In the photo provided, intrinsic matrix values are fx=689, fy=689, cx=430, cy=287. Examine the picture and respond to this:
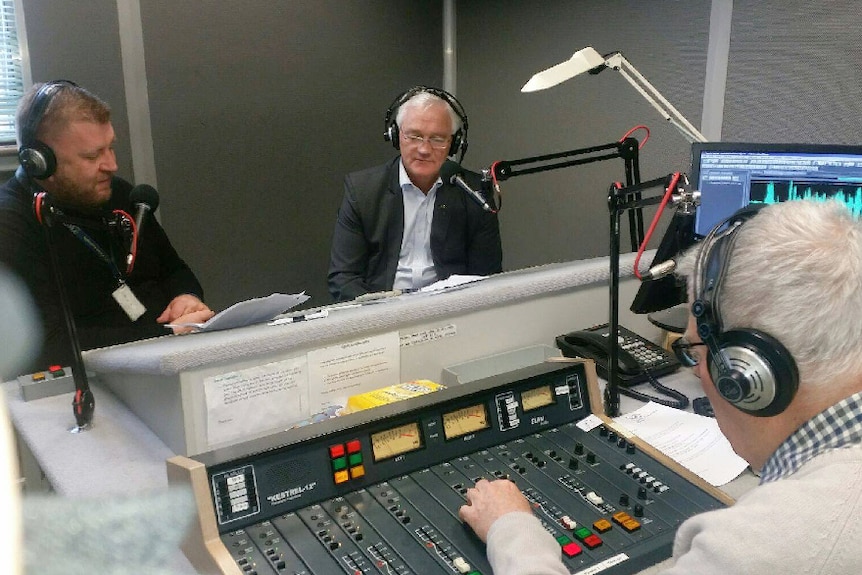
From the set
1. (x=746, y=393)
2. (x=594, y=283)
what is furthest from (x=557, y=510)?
(x=594, y=283)

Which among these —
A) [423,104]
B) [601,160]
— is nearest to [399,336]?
[601,160]

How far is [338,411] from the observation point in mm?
1122

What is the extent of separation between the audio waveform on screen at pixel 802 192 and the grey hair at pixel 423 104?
1028 millimetres

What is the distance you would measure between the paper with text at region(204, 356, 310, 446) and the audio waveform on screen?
108 cm

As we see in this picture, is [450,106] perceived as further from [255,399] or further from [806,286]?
[806,286]

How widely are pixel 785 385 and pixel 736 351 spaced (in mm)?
56

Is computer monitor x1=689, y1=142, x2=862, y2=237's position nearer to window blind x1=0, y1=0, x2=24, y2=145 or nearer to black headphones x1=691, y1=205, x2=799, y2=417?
black headphones x1=691, y1=205, x2=799, y2=417

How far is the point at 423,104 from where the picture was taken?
2283 mm

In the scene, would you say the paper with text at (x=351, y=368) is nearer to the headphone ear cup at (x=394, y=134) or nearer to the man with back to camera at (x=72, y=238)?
the man with back to camera at (x=72, y=238)

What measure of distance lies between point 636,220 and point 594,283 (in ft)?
1.10

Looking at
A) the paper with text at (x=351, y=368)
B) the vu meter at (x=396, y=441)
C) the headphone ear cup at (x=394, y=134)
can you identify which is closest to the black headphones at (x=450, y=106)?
the headphone ear cup at (x=394, y=134)

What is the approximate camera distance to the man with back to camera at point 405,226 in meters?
2.36

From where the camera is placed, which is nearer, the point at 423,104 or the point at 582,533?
the point at 582,533

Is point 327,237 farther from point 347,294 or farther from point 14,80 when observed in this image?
point 14,80
